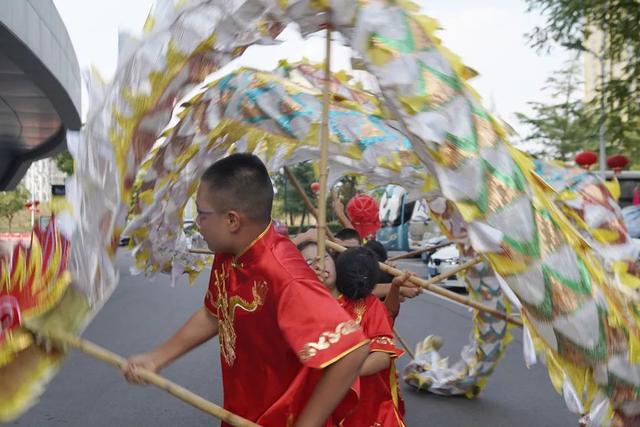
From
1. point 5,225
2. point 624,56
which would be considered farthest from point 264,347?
point 5,225

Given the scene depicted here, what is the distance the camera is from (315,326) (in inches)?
92.2

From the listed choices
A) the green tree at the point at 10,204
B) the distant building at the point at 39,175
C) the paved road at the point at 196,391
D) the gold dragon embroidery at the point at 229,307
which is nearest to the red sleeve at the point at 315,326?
the gold dragon embroidery at the point at 229,307

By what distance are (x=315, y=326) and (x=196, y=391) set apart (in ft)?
17.1

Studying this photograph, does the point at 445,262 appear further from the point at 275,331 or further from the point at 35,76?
the point at 275,331

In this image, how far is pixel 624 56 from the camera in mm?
14516

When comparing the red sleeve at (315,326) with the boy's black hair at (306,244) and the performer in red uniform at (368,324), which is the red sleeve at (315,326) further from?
the boy's black hair at (306,244)

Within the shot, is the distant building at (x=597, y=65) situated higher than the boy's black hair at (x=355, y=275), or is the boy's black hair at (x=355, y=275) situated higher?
the distant building at (x=597, y=65)

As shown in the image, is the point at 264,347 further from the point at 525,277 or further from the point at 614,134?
the point at 614,134

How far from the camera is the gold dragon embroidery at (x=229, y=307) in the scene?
257 cm

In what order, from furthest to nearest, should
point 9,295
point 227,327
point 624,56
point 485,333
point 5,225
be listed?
point 5,225, point 624,56, point 485,333, point 227,327, point 9,295

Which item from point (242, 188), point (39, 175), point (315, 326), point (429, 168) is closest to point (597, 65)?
point (429, 168)

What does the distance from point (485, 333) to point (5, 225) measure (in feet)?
199

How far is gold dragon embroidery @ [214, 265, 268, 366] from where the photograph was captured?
2.57m

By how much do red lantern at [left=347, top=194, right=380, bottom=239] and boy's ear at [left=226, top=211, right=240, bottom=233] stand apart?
13.0 ft
